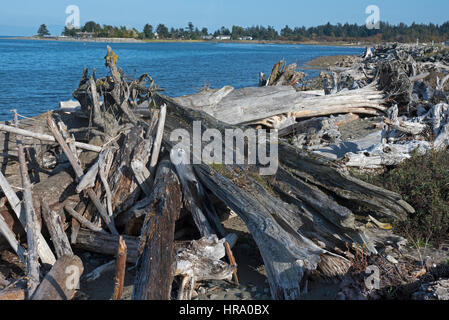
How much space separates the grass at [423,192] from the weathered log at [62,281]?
4335 millimetres

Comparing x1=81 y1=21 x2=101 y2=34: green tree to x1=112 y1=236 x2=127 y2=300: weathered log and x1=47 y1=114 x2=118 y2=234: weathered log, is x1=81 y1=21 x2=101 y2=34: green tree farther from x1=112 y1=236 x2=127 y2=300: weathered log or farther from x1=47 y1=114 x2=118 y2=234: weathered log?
x1=112 y1=236 x2=127 y2=300: weathered log

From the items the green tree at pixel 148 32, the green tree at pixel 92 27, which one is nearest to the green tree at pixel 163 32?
the green tree at pixel 148 32

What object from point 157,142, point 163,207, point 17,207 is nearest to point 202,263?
point 163,207

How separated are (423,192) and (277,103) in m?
5.41

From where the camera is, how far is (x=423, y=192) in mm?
5680

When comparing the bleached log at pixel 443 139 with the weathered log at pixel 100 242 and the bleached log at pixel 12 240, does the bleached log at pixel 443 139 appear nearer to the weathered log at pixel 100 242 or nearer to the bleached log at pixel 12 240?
the weathered log at pixel 100 242

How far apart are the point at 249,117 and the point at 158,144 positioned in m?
4.13

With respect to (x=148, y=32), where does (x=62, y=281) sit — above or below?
below

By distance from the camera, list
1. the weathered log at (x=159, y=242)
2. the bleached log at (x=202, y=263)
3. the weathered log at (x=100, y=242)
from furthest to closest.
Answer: the weathered log at (x=100, y=242) < the bleached log at (x=202, y=263) < the weathered log at (x=159, y=242)

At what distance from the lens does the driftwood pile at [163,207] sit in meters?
4.34

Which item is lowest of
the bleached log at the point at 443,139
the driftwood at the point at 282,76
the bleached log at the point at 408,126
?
the bleached log at the point at 443,139

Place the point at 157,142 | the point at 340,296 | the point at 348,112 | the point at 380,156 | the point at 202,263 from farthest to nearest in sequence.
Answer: the point at 348,112, the point at 380,156, the point at 157,142, the point at 202,263, the point at 340,296

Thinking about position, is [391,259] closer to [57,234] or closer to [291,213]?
[291,213]
